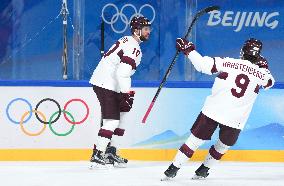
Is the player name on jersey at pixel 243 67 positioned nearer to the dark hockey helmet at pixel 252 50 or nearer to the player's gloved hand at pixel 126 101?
the dark hockey helmet at pixel 252 50

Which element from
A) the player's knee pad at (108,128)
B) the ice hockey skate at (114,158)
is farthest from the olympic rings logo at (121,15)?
the player's knee pad at (108,128)

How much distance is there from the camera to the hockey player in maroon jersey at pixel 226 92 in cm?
521

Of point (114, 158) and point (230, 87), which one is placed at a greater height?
point (230, 87)

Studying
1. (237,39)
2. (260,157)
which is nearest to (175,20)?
(237,39)

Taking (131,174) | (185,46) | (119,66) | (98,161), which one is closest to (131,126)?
(98,161)

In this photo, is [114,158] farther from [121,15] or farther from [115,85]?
[121,15]

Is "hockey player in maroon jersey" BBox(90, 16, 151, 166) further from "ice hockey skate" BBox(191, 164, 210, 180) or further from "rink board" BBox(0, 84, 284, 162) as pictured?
"ice hockey skate" BBox(191, 164, 210, 180)

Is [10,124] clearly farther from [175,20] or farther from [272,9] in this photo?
[272,9]

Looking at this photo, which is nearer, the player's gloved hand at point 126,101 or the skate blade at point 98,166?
the skate blade at point 98,166

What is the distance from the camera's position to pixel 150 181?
526 centimetres

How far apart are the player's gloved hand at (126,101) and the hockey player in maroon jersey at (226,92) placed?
86 centimetres

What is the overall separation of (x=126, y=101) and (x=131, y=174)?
2.30ft

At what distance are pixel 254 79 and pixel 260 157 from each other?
4.66 ft

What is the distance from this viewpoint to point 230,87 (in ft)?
17.1
